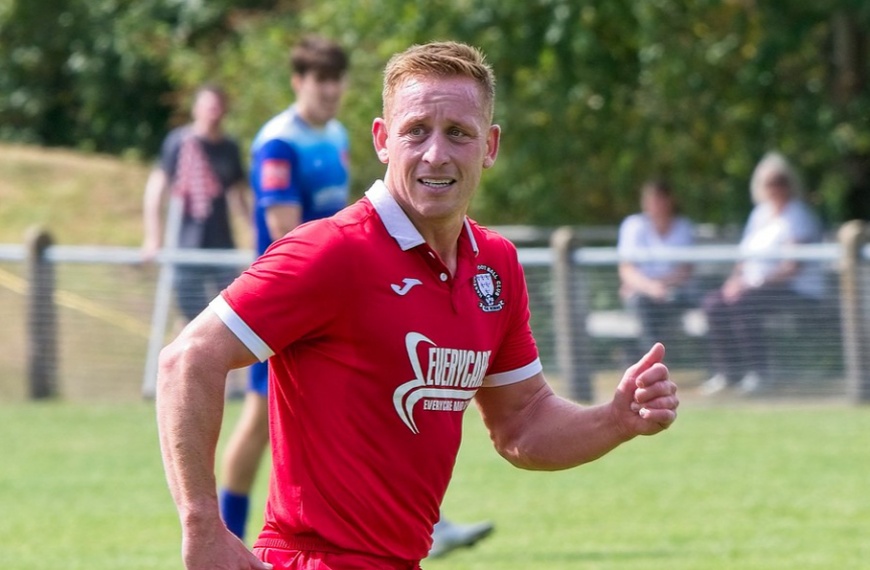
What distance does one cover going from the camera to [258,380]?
732cm

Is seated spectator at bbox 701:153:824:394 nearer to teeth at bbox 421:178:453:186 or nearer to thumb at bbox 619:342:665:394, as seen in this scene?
thumb at bbox 619:342:665:394

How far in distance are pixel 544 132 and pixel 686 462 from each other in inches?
323

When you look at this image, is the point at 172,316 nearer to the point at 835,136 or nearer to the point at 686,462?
the point at 686,462

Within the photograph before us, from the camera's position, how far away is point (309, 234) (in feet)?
12.5

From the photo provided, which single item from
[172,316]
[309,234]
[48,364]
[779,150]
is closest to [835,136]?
[779,150]

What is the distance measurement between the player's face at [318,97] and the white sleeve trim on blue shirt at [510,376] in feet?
10.9

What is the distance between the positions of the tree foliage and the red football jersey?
1363 centimetres

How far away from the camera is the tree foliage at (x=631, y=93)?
17656 mm

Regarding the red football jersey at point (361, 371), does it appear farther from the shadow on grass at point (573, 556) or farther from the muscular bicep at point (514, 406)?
the shadow on grass at point (573, 556)

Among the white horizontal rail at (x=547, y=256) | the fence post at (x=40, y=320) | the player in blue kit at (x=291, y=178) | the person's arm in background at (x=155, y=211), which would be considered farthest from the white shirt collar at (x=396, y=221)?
the fence post at (x=40, y=320)

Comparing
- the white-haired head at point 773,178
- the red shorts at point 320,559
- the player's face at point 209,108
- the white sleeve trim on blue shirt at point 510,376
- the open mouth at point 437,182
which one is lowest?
the red shorts at point 320,559

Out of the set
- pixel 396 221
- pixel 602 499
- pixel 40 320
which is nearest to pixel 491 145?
pixel 396 221

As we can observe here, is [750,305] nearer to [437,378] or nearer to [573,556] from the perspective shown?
[573,556]

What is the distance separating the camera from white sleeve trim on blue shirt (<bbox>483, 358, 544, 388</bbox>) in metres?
4.49
